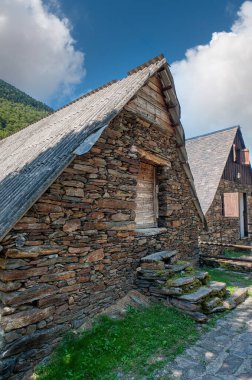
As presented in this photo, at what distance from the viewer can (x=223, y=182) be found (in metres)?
12.7

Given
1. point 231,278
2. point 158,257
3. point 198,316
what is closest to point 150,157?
point 158,257

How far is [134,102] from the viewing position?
240 inches

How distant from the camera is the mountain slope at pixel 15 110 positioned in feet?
57.4

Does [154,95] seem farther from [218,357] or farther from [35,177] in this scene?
[218,357]

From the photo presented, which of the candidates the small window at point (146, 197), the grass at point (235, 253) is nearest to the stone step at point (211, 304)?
the small window at point (146, 197)

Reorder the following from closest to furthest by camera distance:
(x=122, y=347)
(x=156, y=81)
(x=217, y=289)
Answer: (x=122, y=347) < (x=217, y=289) < (x=156, y=81)

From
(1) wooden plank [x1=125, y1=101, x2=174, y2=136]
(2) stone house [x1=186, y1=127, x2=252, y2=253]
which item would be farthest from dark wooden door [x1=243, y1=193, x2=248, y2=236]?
(1) wooden plank [x1=125, y1=101, x2=174, y2=136]

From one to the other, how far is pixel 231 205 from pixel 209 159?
313 cm

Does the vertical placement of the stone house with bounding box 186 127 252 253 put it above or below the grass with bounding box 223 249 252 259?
above

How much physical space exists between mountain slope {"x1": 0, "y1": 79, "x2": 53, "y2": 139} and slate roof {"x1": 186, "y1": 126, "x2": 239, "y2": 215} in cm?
1047

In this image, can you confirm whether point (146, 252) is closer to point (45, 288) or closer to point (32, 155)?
point (45, 288)

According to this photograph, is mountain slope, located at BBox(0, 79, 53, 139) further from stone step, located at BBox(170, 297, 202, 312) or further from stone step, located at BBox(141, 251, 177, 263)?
stone step, located at BBox(170, 297, 202, 312)

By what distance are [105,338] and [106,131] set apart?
3.72 meters

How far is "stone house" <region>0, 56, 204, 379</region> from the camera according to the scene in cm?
362
